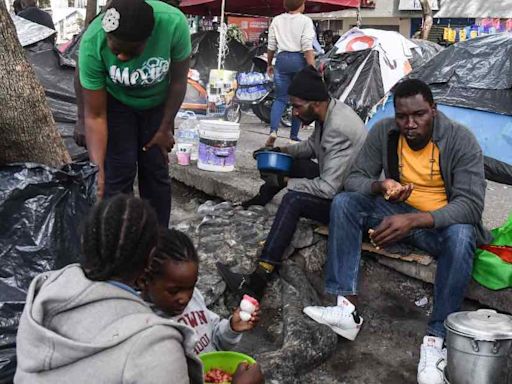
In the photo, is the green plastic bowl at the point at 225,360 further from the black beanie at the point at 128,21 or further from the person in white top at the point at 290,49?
the person in white top at the point at 290,49

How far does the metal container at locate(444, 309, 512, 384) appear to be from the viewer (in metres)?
2.47

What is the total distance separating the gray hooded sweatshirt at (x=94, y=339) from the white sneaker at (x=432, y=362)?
1.59m

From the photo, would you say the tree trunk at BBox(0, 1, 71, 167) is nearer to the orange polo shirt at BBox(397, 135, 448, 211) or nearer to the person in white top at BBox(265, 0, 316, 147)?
the orange polo shirt at BBox(397, 135, 448, 211)

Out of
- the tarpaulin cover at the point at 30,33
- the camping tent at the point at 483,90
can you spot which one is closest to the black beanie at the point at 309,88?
the camping tent at the point at 483,90

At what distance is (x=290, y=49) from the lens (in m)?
6.91

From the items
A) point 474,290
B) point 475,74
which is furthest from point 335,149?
point 475,74

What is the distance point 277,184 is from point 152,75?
1.31 meters

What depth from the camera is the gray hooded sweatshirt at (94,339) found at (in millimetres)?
1416

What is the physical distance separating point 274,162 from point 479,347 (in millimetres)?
1845

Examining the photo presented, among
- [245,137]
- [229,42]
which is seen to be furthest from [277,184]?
[229,42]

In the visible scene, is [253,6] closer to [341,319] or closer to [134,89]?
[134,89]

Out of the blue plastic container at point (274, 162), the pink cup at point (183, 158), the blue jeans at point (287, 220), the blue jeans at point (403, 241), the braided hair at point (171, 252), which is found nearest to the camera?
the braided hair at point (171, 252)

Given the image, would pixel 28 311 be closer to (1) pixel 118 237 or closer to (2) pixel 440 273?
(1) pixel 118 237

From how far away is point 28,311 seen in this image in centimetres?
150
